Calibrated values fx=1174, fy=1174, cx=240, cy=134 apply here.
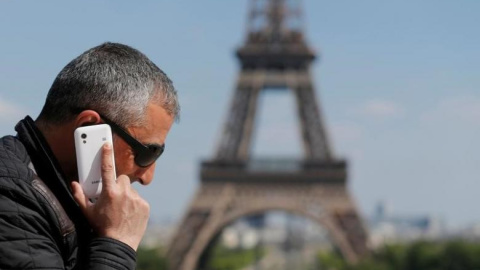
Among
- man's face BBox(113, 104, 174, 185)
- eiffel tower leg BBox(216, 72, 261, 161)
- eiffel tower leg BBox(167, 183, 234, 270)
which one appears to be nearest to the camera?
man's face BBox(113, 104, 174, 185)

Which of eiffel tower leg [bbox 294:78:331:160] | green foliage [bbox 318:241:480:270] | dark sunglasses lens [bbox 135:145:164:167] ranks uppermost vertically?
dark sunglasses lens [bbox 135:145:164:167]

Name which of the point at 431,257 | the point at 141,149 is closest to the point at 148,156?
the point at 141,149

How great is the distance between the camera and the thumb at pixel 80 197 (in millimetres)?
2994

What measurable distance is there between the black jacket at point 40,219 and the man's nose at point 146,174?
0.72 ft

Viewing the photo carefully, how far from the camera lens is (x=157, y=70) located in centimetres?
313

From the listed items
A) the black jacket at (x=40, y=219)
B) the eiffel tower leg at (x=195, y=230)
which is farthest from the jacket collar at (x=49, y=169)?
the eiffel tower leg at (x=195, y=230)

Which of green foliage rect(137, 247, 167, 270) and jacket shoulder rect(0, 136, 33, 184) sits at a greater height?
jacket shoulder rect(0, 136, 33, 184)

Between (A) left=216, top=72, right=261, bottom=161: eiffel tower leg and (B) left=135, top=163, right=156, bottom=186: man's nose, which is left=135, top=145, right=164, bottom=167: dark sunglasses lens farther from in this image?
(A) left=216, top=72, right=261, bottom=161: eiffel tower leg

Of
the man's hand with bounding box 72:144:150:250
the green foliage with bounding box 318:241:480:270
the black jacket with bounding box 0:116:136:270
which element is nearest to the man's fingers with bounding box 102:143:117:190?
the man's hand with bounding box 72:144:150:250

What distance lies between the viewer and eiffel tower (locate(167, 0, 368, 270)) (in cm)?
5747

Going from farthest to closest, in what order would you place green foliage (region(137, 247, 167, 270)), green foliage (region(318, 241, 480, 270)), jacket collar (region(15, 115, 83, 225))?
1. green foliage (region(318, 241, 480, 270))
2. green foliage (region(137, 247, 167, 270))
3. jacket collar (region(15, 115, 83, 225))

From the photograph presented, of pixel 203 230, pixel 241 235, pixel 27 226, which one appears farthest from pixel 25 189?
pixel 241 235

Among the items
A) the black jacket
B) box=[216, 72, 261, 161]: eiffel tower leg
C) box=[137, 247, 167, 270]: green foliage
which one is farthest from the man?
box=[216, 72, 261, 161]: eiffel tower leg

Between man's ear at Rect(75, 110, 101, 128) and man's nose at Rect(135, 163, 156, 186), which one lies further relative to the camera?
man's nose at Rect(135, 163, 156, 186)
